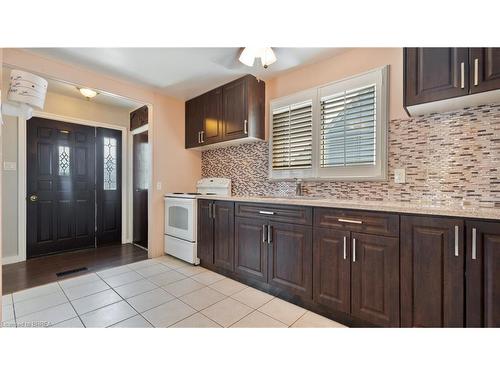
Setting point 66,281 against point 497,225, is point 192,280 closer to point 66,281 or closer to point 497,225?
point 66,281

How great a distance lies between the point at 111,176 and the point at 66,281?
1977 mm

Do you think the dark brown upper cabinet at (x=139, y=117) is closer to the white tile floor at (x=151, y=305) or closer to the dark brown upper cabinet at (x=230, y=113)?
the dark brown upper cabinet at (x=230, y=113)

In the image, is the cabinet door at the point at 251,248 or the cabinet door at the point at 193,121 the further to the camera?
the cabinet door at the point at 193,121

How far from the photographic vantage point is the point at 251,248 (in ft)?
7.23

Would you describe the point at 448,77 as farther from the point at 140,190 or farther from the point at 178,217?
the point at 140,190

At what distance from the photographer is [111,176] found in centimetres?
385

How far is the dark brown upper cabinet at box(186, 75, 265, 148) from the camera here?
2.65 meters

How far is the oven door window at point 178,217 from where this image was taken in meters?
2.92

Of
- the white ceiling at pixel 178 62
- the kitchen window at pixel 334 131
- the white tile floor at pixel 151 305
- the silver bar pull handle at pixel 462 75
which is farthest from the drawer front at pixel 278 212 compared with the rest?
the white ceiling at pixel 178 62

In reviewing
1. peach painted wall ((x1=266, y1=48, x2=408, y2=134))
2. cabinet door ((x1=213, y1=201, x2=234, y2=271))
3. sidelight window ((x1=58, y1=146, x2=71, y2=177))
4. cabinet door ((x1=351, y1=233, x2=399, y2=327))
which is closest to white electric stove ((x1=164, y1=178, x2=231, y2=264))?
cabinet door ((x1=213, y1=201, x2=234, y2=271))

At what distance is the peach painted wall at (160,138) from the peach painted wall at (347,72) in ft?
5.11
